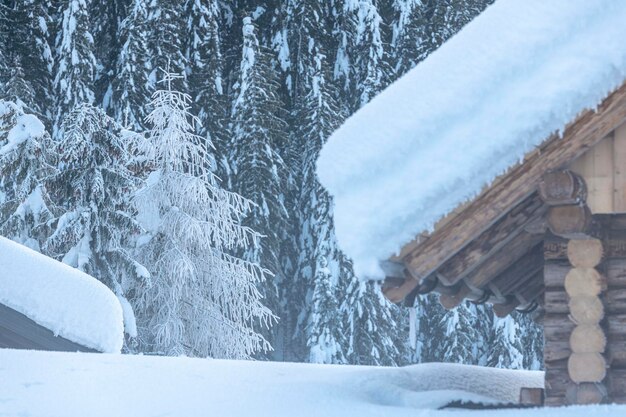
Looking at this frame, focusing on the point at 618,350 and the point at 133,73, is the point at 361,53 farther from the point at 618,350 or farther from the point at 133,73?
the point at 618,350

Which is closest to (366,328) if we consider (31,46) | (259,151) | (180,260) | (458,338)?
(458,338)

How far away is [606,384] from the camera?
14.7ft

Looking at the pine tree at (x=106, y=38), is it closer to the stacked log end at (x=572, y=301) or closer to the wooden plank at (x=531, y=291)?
the wooden plank at (x=531, y=291)

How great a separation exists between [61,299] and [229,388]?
191 centimetres

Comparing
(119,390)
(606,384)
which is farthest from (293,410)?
(606,384)

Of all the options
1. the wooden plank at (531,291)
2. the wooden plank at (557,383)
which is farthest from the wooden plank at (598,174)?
the wooden plank at (531,291)

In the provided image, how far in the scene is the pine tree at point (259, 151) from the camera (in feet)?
97.4

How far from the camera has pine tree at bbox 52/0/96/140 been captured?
98.9 feet

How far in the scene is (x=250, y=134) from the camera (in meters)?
30.2

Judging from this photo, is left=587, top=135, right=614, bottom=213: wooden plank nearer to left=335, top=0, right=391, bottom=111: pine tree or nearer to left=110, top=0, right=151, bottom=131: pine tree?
left=110, top=0, right=151, bottom=131: pine tree

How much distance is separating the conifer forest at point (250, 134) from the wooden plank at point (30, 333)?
13262 millimetres

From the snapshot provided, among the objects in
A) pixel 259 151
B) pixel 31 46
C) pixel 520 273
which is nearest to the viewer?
pixel 520 273

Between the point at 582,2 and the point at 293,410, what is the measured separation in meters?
2.04

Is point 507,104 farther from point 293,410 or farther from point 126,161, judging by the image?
point 126,161
